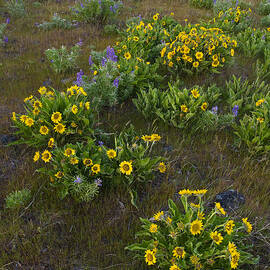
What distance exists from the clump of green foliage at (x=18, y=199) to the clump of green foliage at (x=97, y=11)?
5.89 metres

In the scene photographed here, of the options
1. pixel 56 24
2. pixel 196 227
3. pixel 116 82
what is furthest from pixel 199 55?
pixel 56 24

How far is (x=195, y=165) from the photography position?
10.5 feet

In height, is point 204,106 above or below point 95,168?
above

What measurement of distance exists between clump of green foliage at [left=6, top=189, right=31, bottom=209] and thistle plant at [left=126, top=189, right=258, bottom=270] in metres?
1.20

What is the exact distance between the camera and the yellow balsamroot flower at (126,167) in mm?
2569

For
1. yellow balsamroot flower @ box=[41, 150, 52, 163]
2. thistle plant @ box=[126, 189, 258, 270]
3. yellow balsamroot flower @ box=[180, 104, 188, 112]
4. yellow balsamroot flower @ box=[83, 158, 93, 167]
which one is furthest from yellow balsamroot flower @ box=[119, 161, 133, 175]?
yellow balsamroot flower @ box=[180, 104, 188, 112]

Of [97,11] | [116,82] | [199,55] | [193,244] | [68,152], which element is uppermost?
[97,11]

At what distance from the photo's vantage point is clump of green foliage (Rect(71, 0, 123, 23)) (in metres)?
6.99

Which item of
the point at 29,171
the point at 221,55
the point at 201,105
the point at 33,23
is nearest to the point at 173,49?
the point at 221,55

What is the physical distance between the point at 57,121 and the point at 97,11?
203 inches

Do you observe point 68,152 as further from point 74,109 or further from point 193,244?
point 193,244

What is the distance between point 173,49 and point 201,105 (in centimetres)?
158

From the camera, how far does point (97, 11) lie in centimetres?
697

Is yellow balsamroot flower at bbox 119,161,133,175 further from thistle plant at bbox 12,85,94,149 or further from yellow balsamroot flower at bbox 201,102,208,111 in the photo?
yellow balsamroot flower at bbox 201,102,208,111
